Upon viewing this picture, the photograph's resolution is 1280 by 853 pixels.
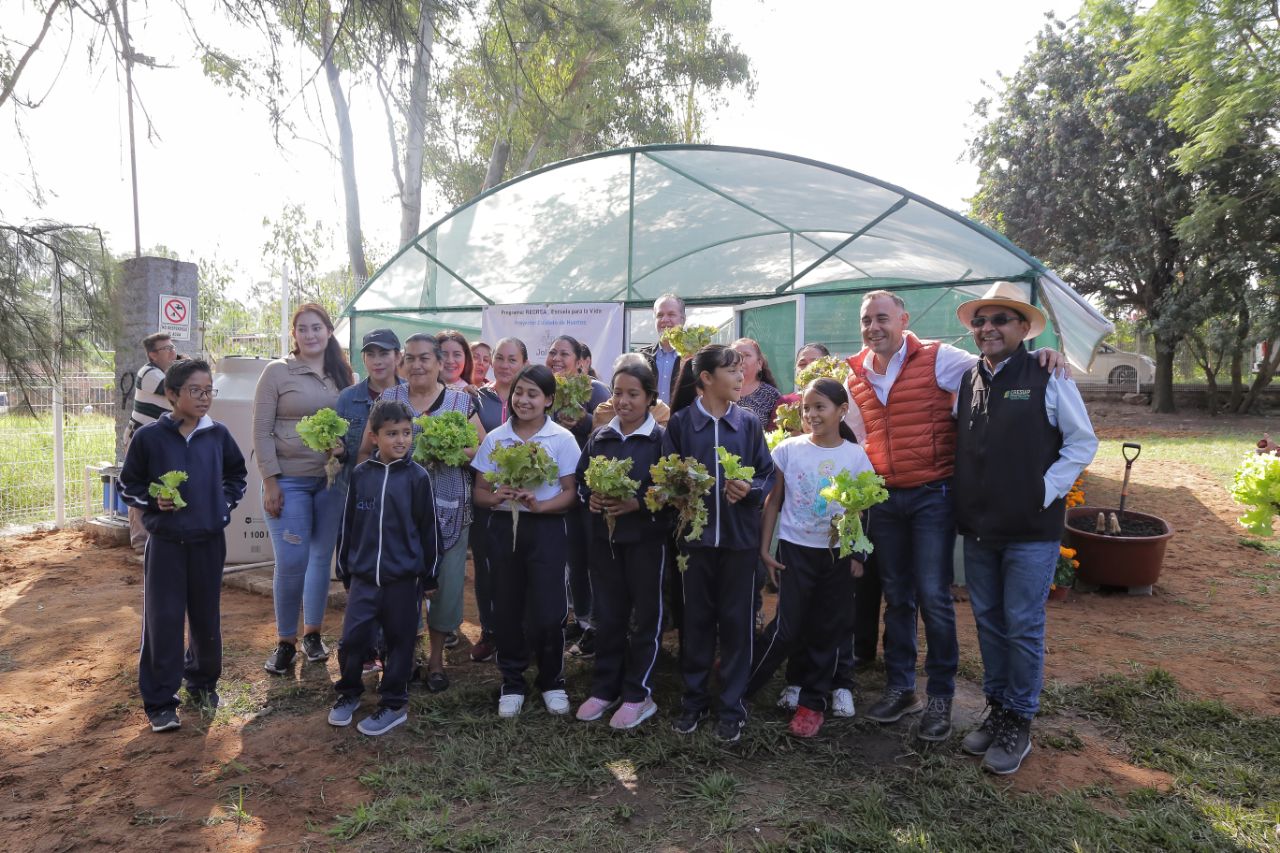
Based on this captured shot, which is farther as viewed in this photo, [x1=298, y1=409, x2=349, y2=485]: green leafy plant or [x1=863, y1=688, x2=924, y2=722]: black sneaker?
[x1=298, y1=409, x2=349, y2=485]: green leafy plant

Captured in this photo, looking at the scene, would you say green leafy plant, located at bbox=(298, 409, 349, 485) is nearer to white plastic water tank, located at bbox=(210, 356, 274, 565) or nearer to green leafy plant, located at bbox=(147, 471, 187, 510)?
green leafy plant, located at bbox=(147, 471, 187, 510)

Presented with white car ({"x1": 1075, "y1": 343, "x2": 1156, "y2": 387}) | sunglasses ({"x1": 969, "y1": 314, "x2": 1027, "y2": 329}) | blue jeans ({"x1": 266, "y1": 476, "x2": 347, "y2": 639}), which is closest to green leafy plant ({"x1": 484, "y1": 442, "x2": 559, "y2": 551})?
blue jeans ({"x1": 266, "y1": 476, "x2": 347, "y2": 639})

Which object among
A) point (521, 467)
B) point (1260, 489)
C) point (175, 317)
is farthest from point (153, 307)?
point (1260, 489)

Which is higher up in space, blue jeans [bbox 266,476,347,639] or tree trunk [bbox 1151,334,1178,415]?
tree trunk [bbox 1151,334,1178,415]

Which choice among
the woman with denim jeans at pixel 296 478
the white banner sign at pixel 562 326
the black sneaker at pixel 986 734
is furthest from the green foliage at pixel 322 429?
the white banner sign at pixel 562 326

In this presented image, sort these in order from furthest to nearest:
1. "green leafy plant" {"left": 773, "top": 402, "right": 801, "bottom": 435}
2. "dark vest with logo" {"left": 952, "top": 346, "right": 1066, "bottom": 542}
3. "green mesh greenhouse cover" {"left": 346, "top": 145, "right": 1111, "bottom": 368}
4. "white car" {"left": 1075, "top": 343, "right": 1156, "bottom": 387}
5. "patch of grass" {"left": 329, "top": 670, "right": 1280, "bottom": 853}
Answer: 1. "white car" {"left": 1075, "top": 343, "right": 1156, "bottom": 387}
2. "green mesh greenhouse cover" {"left": 346, "top": 145, "right": 1111, "bottom": 368}
3. "green leafy plant" {"left": 773, "top": 402, "right": 801, "bottom": 435}
4. "dark vest with logo" {"left": 952, "top": 346, "right": 1066, "bottom": 542}
5. "patch of grass" {"left": 329, "top": 670, "right": 1280, "bottom": 853}

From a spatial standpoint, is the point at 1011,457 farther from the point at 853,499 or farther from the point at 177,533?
the point at 177,533

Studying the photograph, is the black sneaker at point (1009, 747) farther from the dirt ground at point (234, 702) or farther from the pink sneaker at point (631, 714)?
the pink sneaker at point (631, 714)

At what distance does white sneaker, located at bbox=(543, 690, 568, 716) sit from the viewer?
3.89m

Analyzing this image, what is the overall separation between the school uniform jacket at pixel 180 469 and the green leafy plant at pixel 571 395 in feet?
5.79

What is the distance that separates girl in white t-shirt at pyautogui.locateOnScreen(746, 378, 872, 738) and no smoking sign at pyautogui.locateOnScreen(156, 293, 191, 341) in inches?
266

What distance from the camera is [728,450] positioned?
3.67m

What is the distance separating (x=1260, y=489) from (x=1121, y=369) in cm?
3226

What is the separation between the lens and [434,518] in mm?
3916
